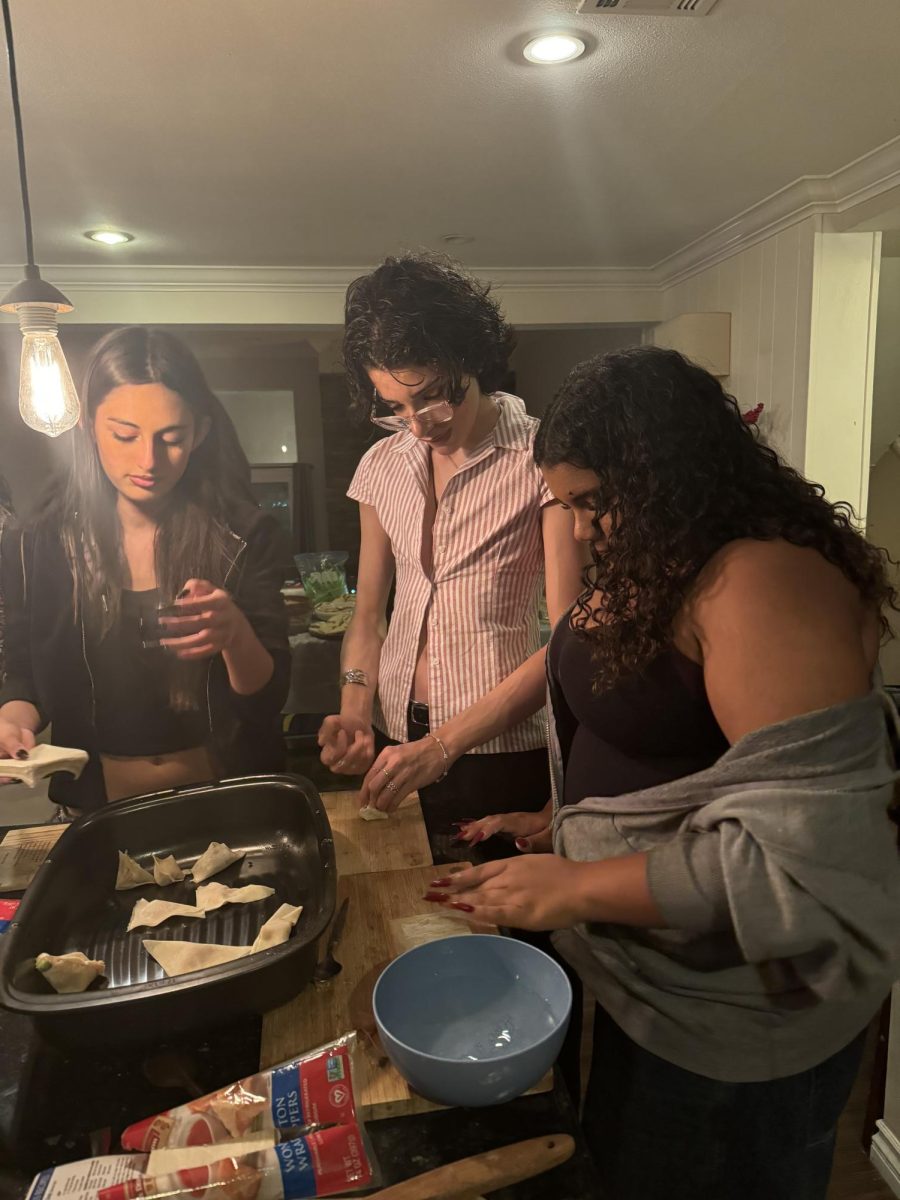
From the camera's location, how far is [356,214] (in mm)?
1378

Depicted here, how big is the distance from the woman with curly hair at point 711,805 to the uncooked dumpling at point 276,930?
0.18 metres

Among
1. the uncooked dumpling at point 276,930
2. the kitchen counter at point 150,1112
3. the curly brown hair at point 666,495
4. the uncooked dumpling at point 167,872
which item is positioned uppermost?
the curly brown hair at point 666,495

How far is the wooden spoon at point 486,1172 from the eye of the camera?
583 millimetres

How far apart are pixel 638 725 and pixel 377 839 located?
49 cm

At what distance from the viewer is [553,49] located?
3.53ft

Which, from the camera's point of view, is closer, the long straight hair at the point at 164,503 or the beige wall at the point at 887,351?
the long straight hair at the point at 164,503

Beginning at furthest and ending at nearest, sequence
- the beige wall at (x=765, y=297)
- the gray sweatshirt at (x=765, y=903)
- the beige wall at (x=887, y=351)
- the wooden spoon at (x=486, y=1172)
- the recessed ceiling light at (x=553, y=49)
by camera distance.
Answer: the beige wall at (x=887, y=351), the beige wall at (x=765, y=297), the recessed ceiling light at (x=553, y=49), the gray sweatshirt at (x=765, y=903), the wooden spoon at (x=486, y=1172)

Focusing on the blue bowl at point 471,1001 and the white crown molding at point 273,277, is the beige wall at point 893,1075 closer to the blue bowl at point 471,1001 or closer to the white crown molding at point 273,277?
the blue bowl at point 471,1001

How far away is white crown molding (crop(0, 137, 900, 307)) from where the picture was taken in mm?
1241

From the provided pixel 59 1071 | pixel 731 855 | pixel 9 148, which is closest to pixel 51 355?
pixel 9 148

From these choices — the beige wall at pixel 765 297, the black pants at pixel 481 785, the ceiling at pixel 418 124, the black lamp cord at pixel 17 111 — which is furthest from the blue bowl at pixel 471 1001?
the beige wall at pixel 765 297

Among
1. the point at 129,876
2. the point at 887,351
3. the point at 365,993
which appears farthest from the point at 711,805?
the point at 887,351

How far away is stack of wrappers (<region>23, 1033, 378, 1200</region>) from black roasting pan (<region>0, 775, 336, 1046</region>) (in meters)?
0.09

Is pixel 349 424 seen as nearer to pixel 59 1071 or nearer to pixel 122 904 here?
pixel 122 904
